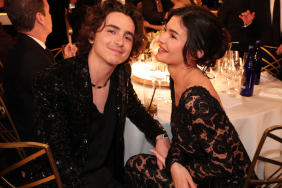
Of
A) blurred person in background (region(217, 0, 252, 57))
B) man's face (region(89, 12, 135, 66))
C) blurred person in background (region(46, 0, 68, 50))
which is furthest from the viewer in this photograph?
blurred person in background (region(46, 0, 68, 50))

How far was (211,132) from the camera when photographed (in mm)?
1397

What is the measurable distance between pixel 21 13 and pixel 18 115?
0.92m

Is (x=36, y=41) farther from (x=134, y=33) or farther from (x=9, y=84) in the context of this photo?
(x=134, y=33)

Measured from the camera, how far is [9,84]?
2.07m

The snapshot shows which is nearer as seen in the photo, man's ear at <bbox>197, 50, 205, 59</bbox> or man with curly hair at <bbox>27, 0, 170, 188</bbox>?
man with curly hair at <bbox>27, 0, 170, 188</bbox>

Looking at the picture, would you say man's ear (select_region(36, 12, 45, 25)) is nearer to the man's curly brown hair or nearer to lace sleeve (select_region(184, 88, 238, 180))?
the man's curly brown hair

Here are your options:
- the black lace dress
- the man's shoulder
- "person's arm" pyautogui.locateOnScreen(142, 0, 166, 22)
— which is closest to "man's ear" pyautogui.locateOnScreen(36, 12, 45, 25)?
the man's shoulder

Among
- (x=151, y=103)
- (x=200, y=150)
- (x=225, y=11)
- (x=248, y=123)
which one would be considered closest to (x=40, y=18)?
(x=151, y=103)

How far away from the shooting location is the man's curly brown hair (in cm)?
170

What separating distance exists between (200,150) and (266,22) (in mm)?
4182

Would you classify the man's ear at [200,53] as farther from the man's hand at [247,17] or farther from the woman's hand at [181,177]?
the man's hand at [247,17]

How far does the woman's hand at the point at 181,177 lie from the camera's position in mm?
1499

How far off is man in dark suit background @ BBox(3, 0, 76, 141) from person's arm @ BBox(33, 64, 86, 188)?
2.08 ft

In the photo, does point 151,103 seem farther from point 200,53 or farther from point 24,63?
point 24,63
